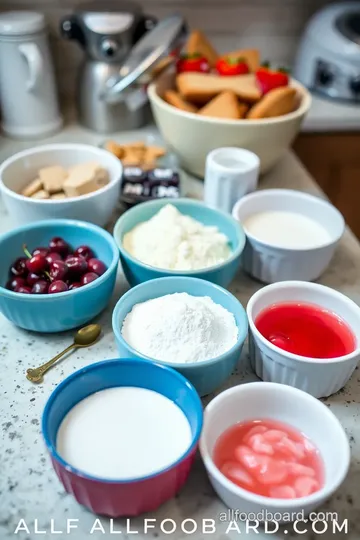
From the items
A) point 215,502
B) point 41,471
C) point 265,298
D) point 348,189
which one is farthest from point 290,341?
point 348,189

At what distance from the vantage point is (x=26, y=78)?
4.17 ft

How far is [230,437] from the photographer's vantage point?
2.08ft

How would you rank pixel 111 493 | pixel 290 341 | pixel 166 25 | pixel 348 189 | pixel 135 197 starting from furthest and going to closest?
pixel 348 189
pixel 166 25
pixel 135 197
pixel 290 341
pixel 111 493

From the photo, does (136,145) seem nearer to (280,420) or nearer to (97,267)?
(97,267)

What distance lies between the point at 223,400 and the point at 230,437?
0.14ft

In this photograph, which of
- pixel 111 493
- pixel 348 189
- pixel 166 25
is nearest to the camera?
pixel 111 493

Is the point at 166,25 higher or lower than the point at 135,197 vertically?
higher

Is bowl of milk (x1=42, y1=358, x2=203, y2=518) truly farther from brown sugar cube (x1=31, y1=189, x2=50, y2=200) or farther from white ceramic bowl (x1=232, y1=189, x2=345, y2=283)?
brown sugar cube (x1=31, y1=189, x2=50, y2=200)

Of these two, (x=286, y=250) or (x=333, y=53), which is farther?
(x=333, y=53)

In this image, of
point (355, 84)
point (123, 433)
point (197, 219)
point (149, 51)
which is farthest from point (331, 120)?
point (123, 433)

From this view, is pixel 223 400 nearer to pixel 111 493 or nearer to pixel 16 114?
pixel 111 493

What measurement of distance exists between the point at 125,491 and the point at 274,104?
786 millimetres

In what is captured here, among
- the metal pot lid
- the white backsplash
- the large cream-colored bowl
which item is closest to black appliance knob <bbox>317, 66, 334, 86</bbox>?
the white backsplash

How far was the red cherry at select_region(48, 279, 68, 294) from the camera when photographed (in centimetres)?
77
